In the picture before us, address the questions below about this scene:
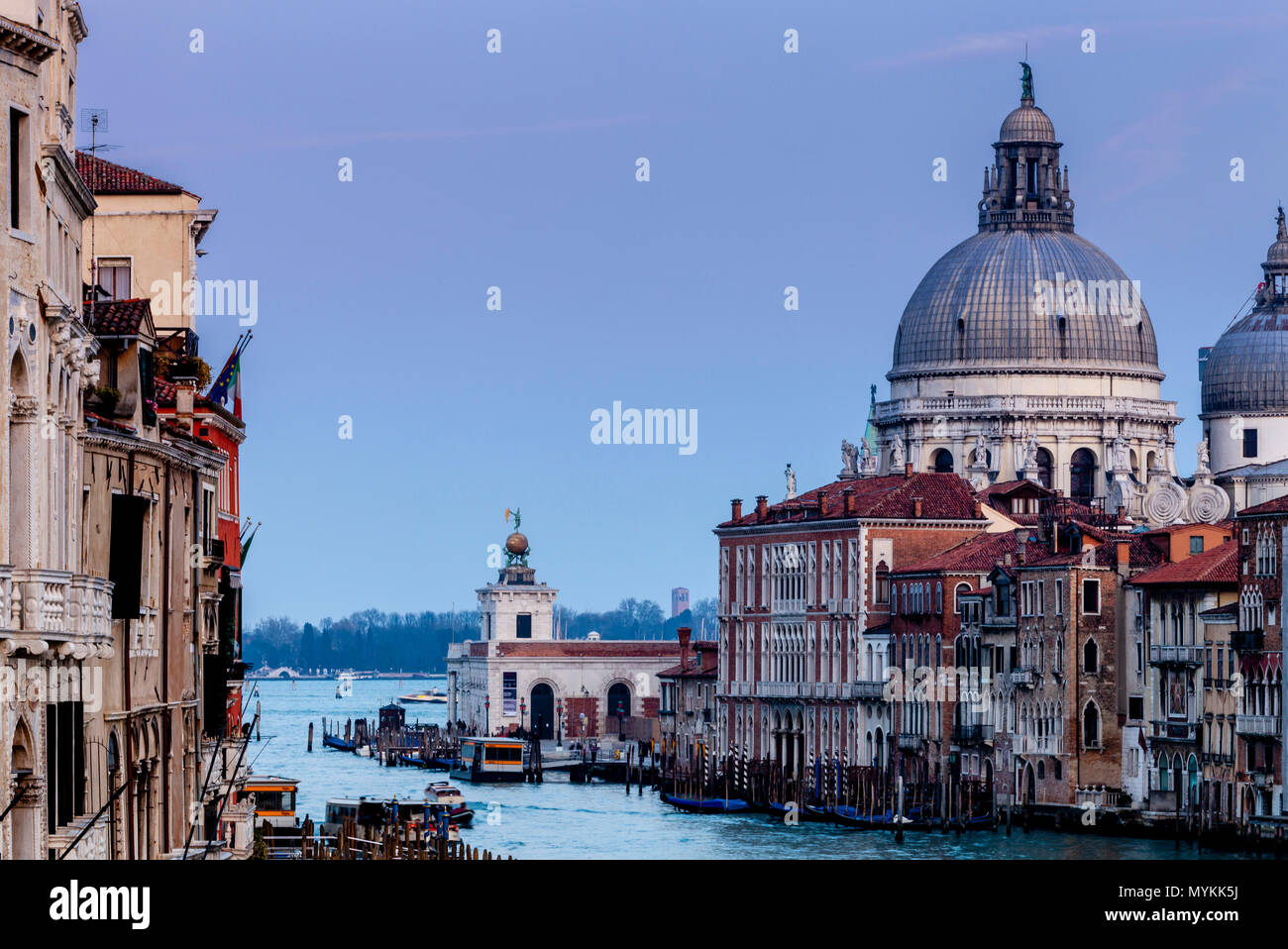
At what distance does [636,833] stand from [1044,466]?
2892 centimetres

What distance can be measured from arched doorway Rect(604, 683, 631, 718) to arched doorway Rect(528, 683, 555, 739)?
200cm

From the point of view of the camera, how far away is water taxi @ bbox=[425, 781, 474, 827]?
60250 mm

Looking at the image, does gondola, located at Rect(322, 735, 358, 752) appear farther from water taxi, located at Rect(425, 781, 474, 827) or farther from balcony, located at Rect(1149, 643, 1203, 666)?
balcony, located at Rect(1149, 643, 1203, 666)

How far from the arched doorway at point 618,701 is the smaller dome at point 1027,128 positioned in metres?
26.0

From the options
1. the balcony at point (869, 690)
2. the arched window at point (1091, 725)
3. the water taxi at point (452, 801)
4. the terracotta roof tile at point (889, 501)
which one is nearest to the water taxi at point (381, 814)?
the water taxi at point (452, 801)

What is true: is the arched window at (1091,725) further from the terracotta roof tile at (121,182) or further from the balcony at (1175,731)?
the terracotta roof tile at (121,182)

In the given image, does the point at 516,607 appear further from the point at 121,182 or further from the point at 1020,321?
the point at 121,182

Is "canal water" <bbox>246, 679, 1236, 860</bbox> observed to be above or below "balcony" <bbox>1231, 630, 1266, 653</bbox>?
below

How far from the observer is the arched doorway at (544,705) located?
4208 inches

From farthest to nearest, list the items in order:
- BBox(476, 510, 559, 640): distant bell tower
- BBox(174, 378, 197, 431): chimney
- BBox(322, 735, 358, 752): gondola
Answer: BBox(476, 510, 559, 640): distant bell tower → BBox(322, 735, 358, 752): gondola → BBox(174, 378, 197, 431): chimney

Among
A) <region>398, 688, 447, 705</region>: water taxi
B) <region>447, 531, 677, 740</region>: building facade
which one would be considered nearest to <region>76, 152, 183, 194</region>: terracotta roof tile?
<region>447, 531, 677, 740</region>: building facade

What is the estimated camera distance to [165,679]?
74.4ft

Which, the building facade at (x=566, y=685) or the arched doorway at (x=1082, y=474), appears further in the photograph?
the building facade at (x=566, y=685)
